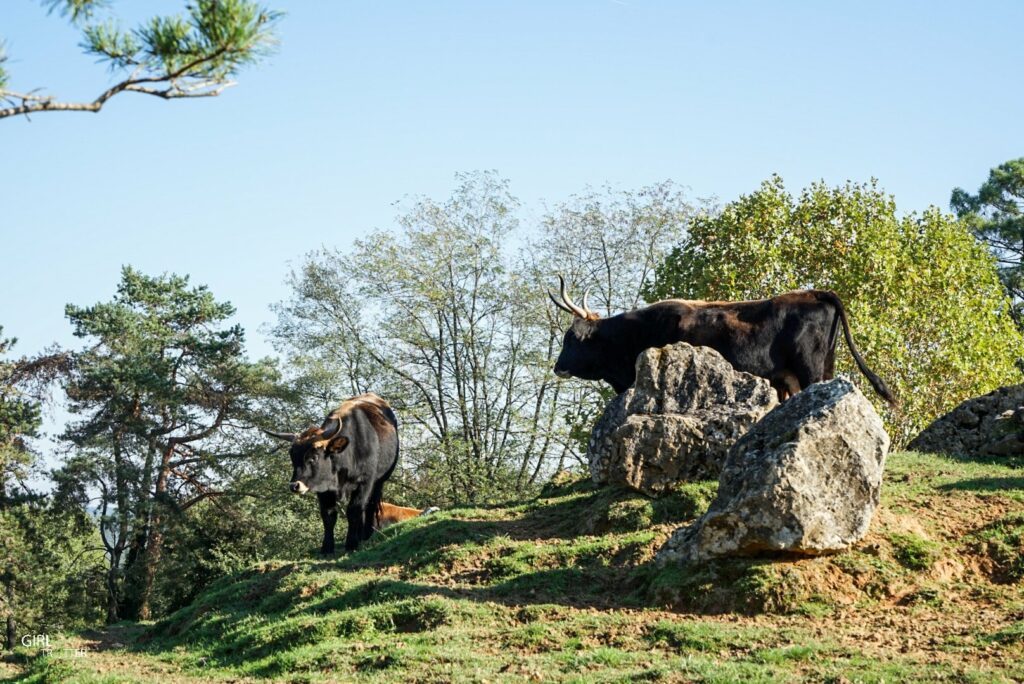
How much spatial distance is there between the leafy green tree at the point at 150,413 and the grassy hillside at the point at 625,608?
1611 cm

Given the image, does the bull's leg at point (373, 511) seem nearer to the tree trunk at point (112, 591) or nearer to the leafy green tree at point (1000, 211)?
the tree trunk at point (112, 591)

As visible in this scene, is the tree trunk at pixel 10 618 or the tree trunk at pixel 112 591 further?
the tree trunk at pixel 112 591

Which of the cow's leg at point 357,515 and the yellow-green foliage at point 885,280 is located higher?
the yellow-green foliage at point 885,280

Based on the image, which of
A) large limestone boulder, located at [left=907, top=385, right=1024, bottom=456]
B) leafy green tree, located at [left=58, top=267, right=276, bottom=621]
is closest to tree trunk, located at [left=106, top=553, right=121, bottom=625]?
leafy green tree, located at [left=58, top=267, right=276, bottom=621]

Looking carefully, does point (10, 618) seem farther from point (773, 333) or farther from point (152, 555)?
point (773, 333)

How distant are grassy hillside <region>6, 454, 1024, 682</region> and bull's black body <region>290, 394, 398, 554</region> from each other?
8.87 feet

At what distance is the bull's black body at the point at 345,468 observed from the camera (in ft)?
62.1

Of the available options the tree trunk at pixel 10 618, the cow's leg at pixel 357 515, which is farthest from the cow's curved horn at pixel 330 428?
the tree trunk at pixel 10 618

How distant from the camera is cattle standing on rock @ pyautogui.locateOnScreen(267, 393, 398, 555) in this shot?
18922 millimetres

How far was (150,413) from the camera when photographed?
33.8 m

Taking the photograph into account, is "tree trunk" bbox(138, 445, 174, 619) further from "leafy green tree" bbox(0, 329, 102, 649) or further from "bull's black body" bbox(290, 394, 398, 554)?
"bull's black body" bbox(290, 394, 398, 554)

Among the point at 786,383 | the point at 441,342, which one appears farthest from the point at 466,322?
the point at 786,383

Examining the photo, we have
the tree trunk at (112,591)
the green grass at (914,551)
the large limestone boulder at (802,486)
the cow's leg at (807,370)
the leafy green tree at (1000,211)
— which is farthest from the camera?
the leafy green tree at (1000,211)

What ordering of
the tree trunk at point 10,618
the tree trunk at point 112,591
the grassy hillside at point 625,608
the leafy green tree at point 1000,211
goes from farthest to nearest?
the leafy green tree at point 1000,211, the tree trunk at point 112,591, the tree trunk at point 10,618, the grassy hillside at point 625,608
